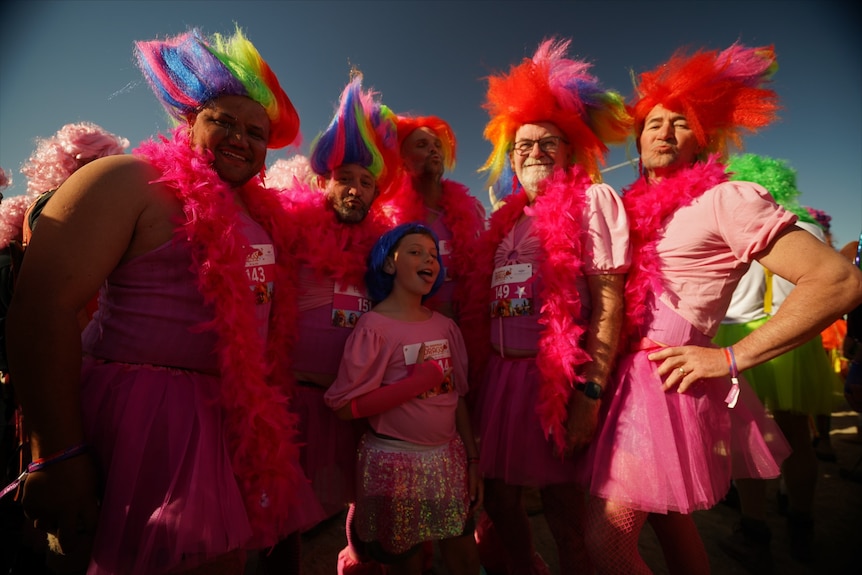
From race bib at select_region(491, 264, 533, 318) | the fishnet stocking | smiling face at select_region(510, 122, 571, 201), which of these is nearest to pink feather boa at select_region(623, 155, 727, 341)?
race bib at select_region(491, 264, 533, 318)

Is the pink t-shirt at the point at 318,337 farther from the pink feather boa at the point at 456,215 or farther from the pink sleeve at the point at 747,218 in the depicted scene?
the pink sleeve at the point at 747,218

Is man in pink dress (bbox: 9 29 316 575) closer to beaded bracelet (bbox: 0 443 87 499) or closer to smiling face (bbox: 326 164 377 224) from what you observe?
beaded bracelet (bbox: 0 443 87 499)

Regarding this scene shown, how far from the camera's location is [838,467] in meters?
4.43

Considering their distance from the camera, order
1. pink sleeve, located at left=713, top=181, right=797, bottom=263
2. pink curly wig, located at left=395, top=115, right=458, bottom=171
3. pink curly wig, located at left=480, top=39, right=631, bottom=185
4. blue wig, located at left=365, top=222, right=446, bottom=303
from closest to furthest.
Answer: pink sleeve, located at left=713, top=181, right=797, bottom=263
blue wig, located at left=365, top=222, right=446, bottom=303
pink curly wig, located at left=480, top=39, right=631, bottom=185
pink curly wig, located at left=395, top=115, right=458, bottom=171

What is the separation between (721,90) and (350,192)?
6.17 ft

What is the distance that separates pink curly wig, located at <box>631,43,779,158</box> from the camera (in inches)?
72.7

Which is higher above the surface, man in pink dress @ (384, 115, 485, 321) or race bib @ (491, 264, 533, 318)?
man in pink dress @ (384, 115, 485, 321)

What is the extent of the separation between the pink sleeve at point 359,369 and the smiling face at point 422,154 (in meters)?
1.62

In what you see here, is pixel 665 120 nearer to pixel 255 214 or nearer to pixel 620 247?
pixel 620 247

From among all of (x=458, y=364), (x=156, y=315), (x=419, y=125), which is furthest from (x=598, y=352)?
(x=419, y=125)

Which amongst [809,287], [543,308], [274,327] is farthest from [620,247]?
[274,327]

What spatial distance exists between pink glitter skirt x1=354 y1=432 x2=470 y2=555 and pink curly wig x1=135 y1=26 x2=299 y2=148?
1.61m

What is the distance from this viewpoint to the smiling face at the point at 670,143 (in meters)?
1.90

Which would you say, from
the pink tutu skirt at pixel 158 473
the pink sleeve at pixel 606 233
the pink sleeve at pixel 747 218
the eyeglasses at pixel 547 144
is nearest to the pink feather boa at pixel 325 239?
the pink tutu skirt at pixel 158 473
